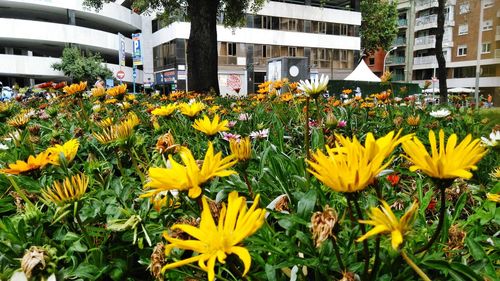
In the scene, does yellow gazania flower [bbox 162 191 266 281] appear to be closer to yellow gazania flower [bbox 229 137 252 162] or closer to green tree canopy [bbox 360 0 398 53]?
yellow gazania flower [bbox 229 137 252 162]

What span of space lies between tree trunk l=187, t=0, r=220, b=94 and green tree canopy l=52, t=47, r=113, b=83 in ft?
54.4

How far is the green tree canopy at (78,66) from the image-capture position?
71.9 feet

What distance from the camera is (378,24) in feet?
94.5

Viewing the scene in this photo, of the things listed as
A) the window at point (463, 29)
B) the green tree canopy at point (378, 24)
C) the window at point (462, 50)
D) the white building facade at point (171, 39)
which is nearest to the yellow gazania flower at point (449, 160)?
the white building facade at point (171, 39)

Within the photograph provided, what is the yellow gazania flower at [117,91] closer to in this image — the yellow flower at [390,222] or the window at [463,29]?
the yellow flower at [390,222]

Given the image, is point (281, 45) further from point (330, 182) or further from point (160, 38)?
point (330, 182)

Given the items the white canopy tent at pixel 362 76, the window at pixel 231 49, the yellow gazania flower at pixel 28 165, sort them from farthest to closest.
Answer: the window at pixel 231 49
the white canopy tent at pixel 362 76
the yellow gazania flower at pixel 28 165

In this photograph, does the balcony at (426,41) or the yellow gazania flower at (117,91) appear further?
the balcony at (426,41)

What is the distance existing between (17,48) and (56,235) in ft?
92.9

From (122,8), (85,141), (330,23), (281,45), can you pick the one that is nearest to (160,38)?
(122,8)

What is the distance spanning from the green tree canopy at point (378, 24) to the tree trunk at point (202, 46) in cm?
2356

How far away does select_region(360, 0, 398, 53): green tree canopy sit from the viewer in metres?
27.7

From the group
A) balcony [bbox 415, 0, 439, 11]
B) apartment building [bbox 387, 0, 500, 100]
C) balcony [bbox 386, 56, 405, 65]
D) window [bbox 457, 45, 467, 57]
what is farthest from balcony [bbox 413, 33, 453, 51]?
balcony [bbox 415, 0, 439, 11]

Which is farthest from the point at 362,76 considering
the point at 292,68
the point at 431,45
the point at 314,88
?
the point at 431,45
